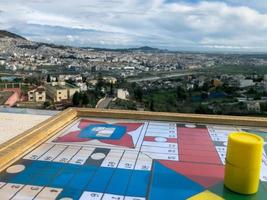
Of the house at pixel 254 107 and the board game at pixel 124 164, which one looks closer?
the board game at pixel 124 164

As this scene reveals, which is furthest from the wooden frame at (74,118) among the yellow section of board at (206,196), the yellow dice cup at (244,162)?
the yellow dice cup at (244,162)

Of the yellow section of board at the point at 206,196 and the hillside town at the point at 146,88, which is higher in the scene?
the yellow section of board at the point at 206,196

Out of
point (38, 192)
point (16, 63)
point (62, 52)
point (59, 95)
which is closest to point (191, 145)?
point (38, 192)

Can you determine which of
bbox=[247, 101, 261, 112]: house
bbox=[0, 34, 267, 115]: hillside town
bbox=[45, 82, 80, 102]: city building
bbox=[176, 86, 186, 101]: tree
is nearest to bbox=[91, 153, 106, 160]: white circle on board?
bbox=[0, 34, 267, 115]: hillside town

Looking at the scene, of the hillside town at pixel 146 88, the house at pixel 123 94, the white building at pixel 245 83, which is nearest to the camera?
the hillside town at pixel 146 88

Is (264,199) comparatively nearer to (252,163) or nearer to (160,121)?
(252,163)

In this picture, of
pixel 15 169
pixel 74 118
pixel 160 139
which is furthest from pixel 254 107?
pixel 15 169

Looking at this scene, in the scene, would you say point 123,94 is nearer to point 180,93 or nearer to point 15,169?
point 180,93

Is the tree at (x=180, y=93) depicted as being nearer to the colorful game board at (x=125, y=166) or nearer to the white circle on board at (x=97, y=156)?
the colorful game board at (x=125, y=166)
